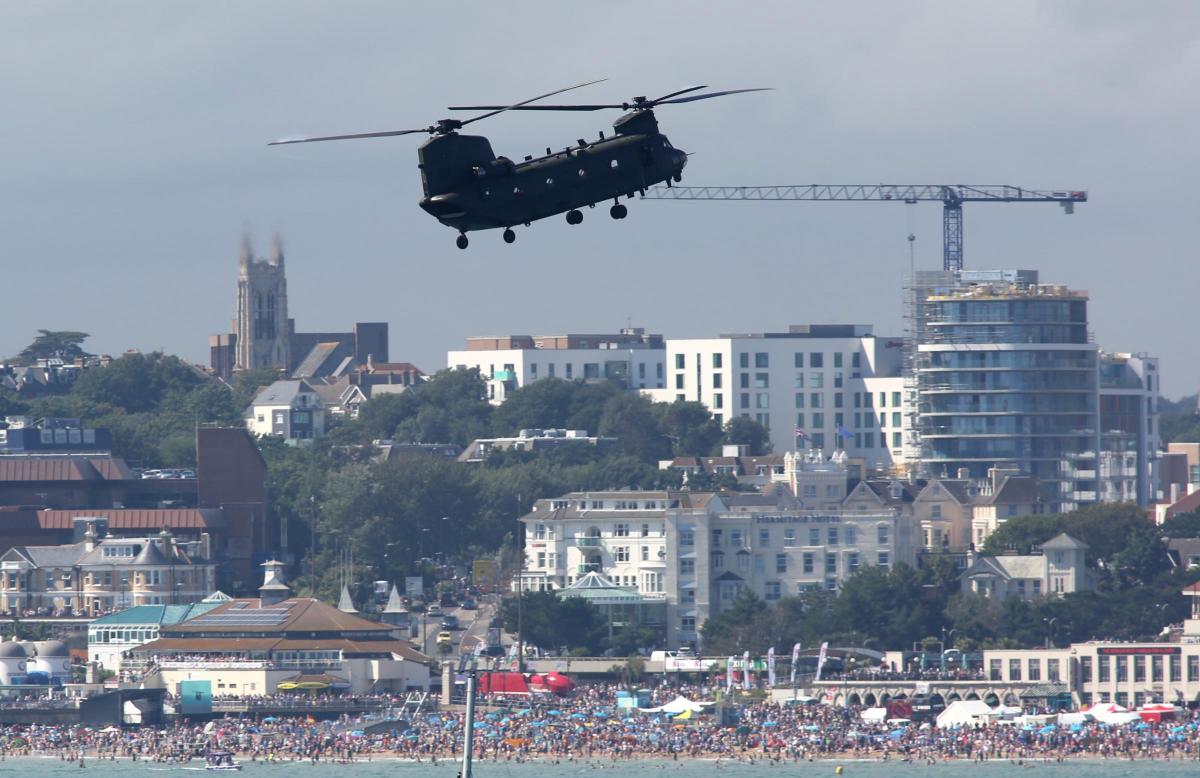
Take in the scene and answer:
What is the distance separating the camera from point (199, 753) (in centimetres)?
14762

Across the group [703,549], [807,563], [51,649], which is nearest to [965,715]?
[703,549]

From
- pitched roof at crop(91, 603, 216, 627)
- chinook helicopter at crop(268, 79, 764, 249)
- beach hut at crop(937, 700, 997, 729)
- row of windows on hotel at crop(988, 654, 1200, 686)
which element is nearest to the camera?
chinook helicopter at crop(268, 79, 764, 249)

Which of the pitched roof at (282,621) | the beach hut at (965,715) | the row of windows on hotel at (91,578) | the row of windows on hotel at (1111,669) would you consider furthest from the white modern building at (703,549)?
the beach hut at (965,715)

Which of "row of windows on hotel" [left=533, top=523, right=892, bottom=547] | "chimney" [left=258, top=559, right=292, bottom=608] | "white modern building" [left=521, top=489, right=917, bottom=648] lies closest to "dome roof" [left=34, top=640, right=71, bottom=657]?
"chimney" [left=258, top=559, right=292, bottom=608]

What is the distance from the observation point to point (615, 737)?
14112 centimetres

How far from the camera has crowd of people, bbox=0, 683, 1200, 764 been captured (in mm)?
137625

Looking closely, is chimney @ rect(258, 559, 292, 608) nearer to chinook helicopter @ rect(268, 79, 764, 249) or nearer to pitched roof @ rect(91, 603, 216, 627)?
pitched roof @ rect(91, 603, 216, 627)

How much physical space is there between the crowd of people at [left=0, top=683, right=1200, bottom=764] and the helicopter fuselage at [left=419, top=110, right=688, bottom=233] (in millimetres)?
79823

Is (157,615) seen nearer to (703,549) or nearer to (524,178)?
(703,549)

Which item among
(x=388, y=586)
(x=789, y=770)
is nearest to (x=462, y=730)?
(x=789, y=770)

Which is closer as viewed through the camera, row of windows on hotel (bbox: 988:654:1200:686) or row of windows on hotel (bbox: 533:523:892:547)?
row of windows on hotel (bbox: 988:654:1200:686)

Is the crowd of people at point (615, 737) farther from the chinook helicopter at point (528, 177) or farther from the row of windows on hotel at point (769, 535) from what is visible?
the chinook helicopter at point (528, 177)

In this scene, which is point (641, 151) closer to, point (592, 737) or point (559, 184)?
point (559, 184)

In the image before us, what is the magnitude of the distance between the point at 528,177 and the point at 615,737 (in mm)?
85525
